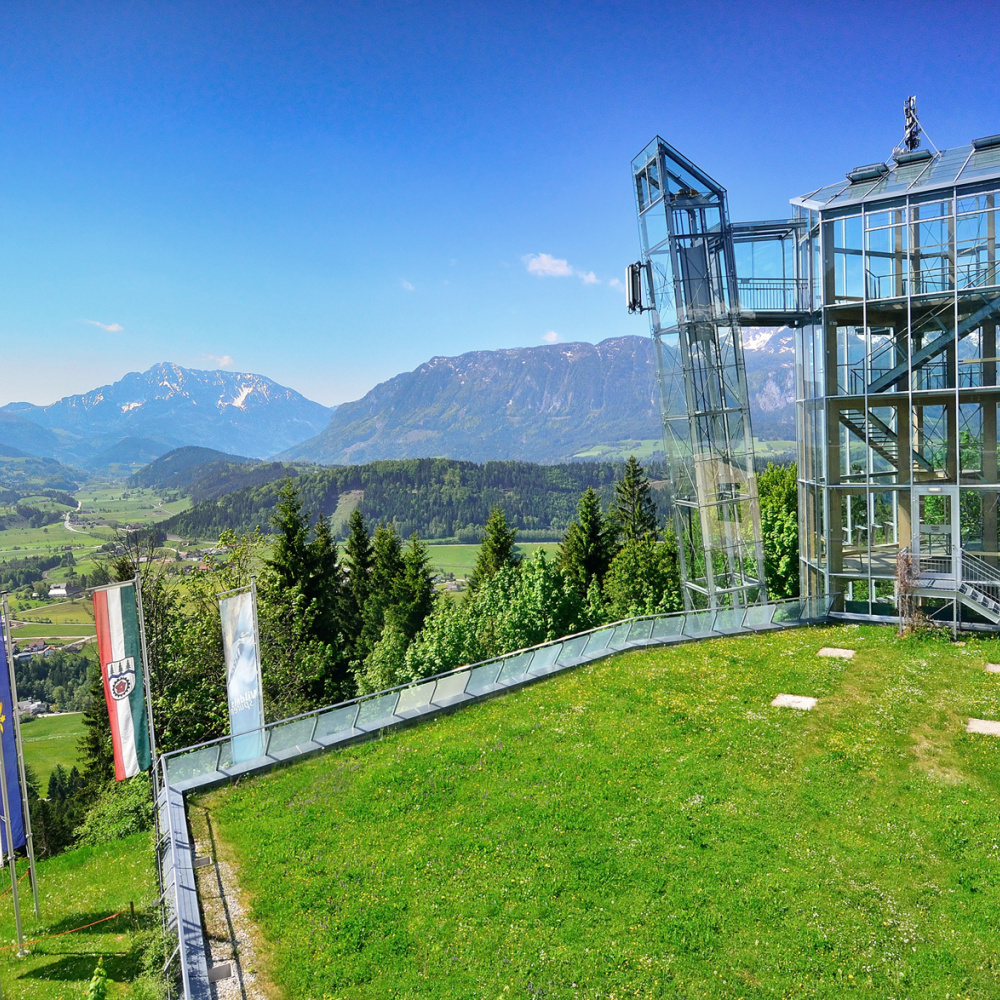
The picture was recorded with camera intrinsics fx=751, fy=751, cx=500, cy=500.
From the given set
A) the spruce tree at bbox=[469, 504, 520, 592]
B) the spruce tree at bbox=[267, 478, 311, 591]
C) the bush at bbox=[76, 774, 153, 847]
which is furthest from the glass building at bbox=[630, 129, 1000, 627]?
the spruce tree at bbox=[469, 504, 520, 592]

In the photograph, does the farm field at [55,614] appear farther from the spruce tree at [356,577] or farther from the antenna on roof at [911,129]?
the antenna on roof at [911,129]

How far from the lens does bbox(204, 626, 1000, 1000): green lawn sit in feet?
34.9

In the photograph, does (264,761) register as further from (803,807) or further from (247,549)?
(247,549)

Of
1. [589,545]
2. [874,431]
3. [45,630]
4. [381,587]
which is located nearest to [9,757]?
[874,431]

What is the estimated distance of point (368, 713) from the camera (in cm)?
1978

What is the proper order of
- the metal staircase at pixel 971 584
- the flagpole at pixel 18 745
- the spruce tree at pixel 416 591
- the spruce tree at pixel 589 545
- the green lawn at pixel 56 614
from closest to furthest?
the flagpole at pixel 18 745 < the metal staircase at pixel 971 584 < the spruce tree at pixel 416 591 < the spruce tree at pixel 589 545 < the green lawn at pixel 56 614

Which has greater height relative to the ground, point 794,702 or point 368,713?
point 368,713

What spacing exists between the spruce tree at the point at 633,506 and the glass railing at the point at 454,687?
1561 inches

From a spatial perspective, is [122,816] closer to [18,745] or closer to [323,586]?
[18,745]

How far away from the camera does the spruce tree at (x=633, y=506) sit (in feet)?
219

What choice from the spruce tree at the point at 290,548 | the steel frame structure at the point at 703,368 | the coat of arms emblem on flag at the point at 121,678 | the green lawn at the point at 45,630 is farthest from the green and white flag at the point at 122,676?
the green lawn at the point at 45,630

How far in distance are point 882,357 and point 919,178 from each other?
5919 mm

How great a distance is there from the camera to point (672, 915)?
1156 cm

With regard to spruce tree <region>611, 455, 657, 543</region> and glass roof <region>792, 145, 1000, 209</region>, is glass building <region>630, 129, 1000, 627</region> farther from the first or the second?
spruce tree <region>611, 455, 657, 543</region>
